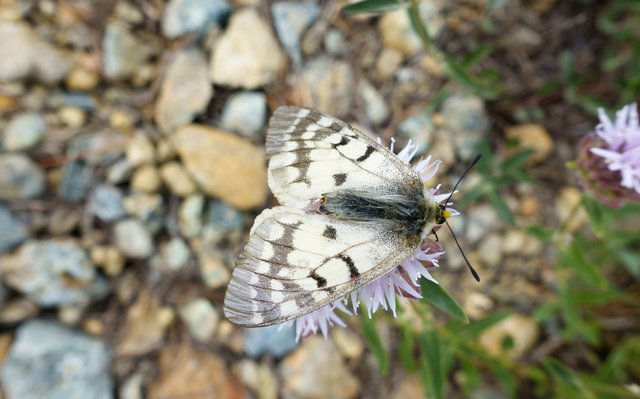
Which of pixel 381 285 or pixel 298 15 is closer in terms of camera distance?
pixel 381 285

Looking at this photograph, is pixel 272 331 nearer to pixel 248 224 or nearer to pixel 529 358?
pixel 248 224

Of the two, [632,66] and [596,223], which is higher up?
[632,66]

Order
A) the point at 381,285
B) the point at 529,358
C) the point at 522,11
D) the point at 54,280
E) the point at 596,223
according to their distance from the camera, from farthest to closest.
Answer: the point at 522,11 → the point at 529,358 → the point at 54,280 → the point at 596,223 → the point at 381,285

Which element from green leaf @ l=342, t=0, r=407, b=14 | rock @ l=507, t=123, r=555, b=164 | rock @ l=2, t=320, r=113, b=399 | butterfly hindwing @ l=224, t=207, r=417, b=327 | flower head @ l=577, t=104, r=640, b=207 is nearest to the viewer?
butterfly hindwing @ l=224, t=207, r=417, b=327

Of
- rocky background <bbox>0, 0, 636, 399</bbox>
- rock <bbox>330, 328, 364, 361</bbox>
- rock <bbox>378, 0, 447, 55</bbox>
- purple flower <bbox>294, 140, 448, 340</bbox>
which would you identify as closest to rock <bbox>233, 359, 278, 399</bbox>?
rocky background <bbox>0, 0, 636, 399</bbox>

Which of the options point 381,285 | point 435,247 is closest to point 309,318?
point 381,285

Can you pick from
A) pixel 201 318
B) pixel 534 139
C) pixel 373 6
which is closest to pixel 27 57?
pixel 201 318

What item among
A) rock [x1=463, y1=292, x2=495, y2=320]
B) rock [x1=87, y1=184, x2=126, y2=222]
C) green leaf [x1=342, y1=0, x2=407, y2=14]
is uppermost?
green leaf [x1=342, y1=0, x2=407, y2=14]

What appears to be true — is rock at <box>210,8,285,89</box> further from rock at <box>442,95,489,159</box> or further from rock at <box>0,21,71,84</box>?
rock at <box>442,95,489,159</box>
